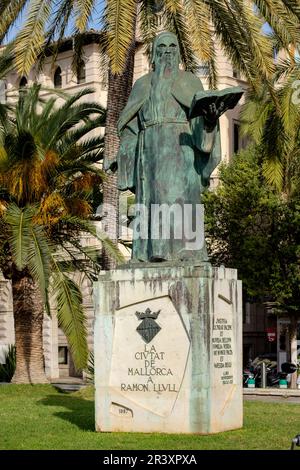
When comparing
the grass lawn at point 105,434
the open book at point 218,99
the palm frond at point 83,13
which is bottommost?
the grass lawn at point 105,434

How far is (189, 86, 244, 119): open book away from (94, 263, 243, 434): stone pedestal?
1745 mm

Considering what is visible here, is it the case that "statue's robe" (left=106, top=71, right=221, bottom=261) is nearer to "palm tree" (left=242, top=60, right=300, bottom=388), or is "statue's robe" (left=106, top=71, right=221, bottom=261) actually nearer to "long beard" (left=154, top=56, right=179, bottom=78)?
"long beard" (left=154, top=56, right=179, bottom=78)

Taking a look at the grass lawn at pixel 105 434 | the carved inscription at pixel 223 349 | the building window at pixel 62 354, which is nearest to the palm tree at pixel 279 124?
the grass lawn at pixel 105 434

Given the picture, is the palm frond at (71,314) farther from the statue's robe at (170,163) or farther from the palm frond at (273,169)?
the statue's robe at (170,163)

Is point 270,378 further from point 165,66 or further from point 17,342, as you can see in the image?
point 165,66

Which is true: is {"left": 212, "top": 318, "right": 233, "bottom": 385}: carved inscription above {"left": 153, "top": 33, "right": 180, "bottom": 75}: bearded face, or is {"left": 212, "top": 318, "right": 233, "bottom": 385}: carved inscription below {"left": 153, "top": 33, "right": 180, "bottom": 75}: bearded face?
below

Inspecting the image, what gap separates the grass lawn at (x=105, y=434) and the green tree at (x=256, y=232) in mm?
16694

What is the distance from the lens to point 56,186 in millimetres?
23703

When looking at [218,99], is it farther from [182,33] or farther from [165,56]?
[182,33]

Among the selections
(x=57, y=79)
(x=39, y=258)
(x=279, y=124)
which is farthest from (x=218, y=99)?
(x=57, y=79)

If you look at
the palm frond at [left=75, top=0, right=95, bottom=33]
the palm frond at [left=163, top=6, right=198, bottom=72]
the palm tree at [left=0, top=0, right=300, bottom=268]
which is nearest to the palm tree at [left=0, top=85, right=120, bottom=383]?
the palm tree at [left=0, top=0, right=300, bottom=268]

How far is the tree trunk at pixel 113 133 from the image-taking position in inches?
813

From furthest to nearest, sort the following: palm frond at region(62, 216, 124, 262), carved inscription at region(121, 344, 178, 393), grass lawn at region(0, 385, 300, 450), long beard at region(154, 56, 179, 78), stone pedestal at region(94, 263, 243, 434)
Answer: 1. palm frond at region(62, 216, 124, 262)
2. long beard at region(154, 56, 179, 78)
3. carved inscription at region(121, 344, 178, 393)
4. stone pedestal at region(94, 263, 243, 434)
5. grass lawn at region(0, 385, 300, 450)

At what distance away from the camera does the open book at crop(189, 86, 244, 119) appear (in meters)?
10.7
